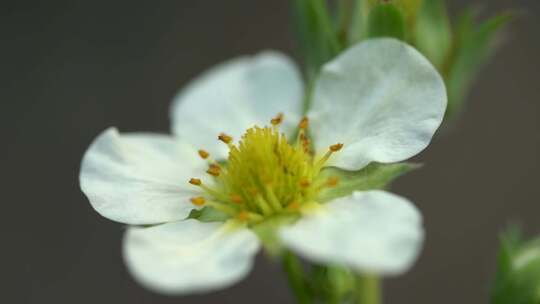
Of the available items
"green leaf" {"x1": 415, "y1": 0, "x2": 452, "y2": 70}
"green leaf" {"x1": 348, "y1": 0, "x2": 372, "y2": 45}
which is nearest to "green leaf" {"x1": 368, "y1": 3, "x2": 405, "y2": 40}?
"green leaf" {"x1": 348, "y1": 0, "x2": 372, "y2": 45}

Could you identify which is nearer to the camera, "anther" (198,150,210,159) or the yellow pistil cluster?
the yellow pistil cluster

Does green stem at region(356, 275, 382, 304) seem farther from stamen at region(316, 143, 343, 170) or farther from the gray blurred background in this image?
the gray blurred background

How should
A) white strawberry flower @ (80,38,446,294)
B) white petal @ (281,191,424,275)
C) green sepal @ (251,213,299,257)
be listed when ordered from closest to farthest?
1. white petal @ (281,191,424,275)
2. white strawberry flower @ (80,38,446,294)
3. green sepal @ (251,213,299,257)

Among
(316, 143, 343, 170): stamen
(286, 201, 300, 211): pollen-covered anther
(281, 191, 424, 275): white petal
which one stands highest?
(316, 143, 343, 170): stamen

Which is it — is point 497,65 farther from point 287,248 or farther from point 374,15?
point 287,248

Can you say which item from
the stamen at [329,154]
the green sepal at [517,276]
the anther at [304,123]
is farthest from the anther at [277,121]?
the green sepal at [517,276]

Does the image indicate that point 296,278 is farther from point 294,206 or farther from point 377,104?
point 377,104

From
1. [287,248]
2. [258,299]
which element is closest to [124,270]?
[258,299]
